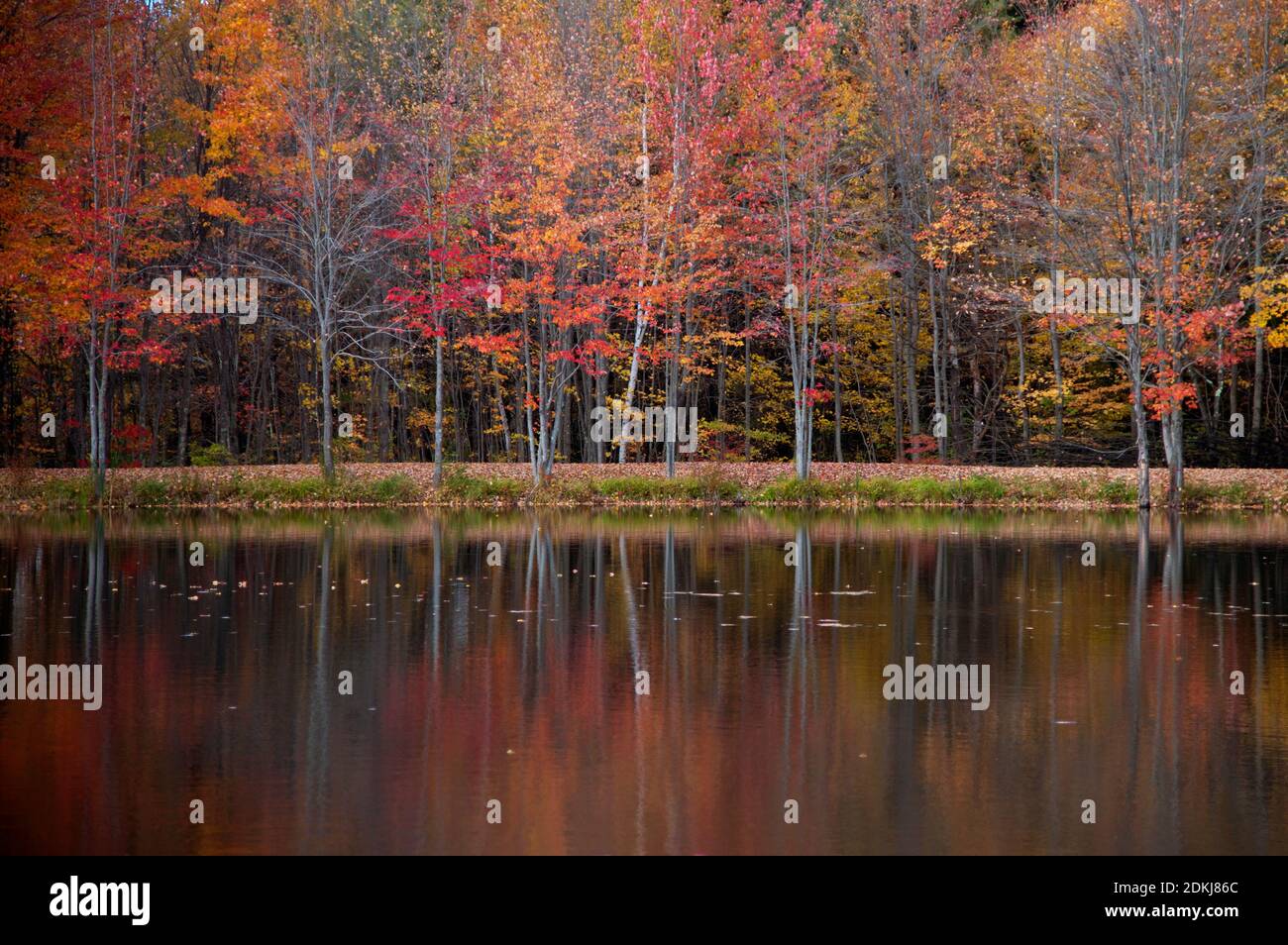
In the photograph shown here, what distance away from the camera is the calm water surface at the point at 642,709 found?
7.60 metres

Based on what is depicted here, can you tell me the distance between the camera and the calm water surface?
760 cm

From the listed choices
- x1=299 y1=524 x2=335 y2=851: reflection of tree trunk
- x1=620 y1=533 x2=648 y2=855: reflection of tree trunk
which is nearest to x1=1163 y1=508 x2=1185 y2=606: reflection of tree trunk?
x1=620 y1=533 x2=648 y2=855: reflection of tree trunk

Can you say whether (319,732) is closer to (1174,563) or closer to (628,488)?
(1174,563)

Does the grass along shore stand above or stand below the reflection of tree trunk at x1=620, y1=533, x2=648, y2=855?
above

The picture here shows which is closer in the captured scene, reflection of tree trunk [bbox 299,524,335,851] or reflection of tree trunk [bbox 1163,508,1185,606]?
reflection of tree trunk [bbox 299,524,335,851]

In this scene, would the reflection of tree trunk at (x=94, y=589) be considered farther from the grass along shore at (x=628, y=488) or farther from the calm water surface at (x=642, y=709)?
the grass along shore at (x=628, y=488)

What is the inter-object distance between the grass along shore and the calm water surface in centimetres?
1403

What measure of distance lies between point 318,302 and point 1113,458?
24282 millimetres

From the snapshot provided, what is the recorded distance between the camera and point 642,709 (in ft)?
34.6

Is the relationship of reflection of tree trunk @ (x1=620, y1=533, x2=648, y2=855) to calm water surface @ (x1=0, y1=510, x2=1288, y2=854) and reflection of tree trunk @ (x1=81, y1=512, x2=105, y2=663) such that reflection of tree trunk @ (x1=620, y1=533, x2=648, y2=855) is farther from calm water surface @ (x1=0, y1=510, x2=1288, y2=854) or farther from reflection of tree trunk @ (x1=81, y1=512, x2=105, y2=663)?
reflection of tree trunk @ (x1=81, y1=512, x2=105, y2=663)

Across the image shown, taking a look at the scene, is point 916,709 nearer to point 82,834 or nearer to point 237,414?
point 82,834

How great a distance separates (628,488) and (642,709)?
85.3 ft

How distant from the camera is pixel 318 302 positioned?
36.8 meters
